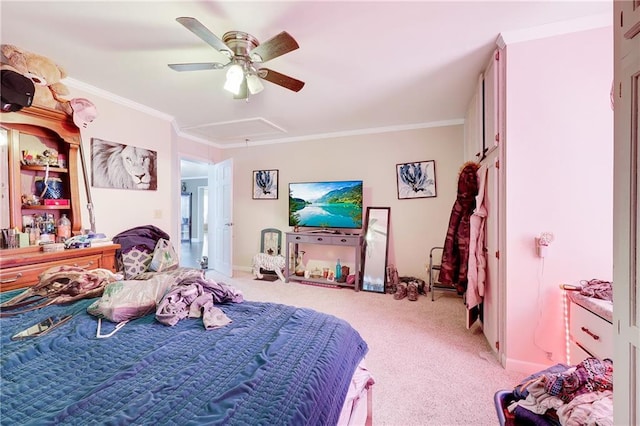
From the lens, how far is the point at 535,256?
1896mm

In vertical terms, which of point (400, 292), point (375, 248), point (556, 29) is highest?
point (556, 29)

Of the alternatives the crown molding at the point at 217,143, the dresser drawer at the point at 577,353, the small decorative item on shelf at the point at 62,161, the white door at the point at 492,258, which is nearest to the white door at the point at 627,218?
the dresser drawer at the point at 577,353

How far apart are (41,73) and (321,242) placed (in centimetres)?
341

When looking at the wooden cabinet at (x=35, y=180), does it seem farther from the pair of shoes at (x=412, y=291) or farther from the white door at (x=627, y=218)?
the pair of shoes at (x=412, y=291)

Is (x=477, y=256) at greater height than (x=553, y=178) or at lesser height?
lesser

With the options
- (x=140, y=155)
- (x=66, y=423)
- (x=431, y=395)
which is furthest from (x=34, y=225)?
(x=431, y=395)

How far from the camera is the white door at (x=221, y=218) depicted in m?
4.52

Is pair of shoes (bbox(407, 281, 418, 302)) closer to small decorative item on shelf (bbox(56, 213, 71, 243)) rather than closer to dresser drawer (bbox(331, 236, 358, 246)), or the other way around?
dresser drawer (bbox(331, 236, 358, 246))

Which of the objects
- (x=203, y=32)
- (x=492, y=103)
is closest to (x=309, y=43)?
(x=203, y=32)

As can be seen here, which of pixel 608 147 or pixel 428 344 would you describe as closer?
pixel 608 147

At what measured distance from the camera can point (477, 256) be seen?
2381 mm

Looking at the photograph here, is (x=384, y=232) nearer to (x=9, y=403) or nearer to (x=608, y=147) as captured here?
(x=608, y=147)

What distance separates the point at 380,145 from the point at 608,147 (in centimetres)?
269

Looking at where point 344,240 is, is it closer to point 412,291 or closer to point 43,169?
point 412,291
